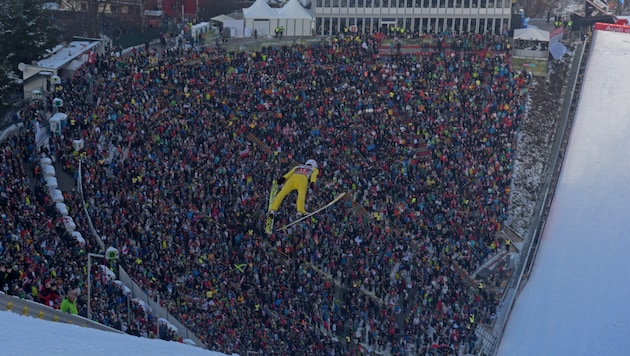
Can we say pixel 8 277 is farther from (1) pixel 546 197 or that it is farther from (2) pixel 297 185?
(1) pixel 546 197

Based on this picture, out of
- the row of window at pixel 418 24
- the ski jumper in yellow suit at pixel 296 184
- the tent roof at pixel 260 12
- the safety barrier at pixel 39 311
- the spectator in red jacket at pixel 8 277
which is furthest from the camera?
the row of window at pixel 418 24

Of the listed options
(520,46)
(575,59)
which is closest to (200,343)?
(520,46)

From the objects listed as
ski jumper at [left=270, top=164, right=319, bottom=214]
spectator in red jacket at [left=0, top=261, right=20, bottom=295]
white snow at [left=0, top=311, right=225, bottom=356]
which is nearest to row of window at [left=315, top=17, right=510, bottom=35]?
ski jumper at [left=270, top=164, right=319, bottom=214]

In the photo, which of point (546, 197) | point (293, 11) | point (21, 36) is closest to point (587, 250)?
point (546, 197)

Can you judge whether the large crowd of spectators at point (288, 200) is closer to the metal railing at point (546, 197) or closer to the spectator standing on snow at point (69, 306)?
the spectator standing on snow at point (69, 306)

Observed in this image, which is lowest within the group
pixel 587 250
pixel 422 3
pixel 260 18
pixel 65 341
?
pixel 587 250

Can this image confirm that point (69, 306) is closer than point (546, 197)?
Yes

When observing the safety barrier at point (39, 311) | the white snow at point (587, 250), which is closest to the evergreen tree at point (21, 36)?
the safety barrier at point (39, 311)
